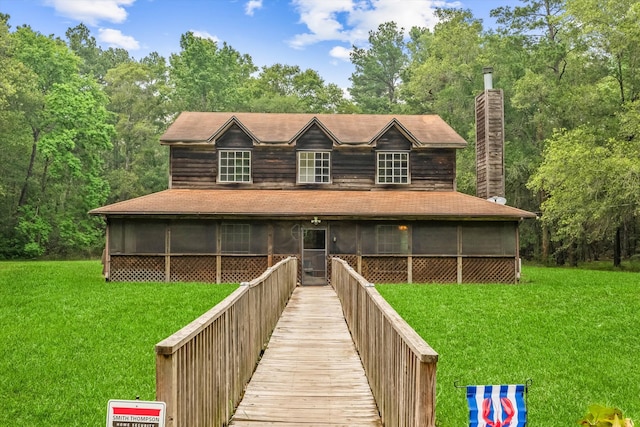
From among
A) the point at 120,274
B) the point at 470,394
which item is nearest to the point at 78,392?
the point at 470,394

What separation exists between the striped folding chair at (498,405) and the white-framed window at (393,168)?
2053 cm

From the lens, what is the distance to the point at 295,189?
23.7 meters

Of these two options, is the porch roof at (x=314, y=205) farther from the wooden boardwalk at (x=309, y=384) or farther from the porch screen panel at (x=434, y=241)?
the wooden boardwalk at (x=309, y=384)

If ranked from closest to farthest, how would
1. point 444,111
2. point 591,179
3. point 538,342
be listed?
point 538,342 → point 591,179 → point 444,111

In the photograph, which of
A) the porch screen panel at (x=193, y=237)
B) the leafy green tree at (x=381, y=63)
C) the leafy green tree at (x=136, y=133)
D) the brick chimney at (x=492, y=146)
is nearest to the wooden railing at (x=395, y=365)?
the porch screen panel at (x=193, y=237)

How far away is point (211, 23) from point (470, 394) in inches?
2368

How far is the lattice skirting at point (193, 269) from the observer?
2061cm

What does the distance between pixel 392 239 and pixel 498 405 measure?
17.4 meters

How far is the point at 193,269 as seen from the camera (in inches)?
814

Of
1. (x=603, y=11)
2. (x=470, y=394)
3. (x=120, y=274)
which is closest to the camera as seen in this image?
(x=470, y=394)

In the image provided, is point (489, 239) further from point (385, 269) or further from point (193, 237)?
point (193, 237)

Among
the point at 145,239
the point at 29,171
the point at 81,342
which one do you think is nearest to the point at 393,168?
the point at 145,239

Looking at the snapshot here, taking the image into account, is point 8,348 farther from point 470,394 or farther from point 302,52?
point 302,52

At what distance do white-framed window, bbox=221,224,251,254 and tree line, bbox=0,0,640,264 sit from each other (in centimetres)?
1537
